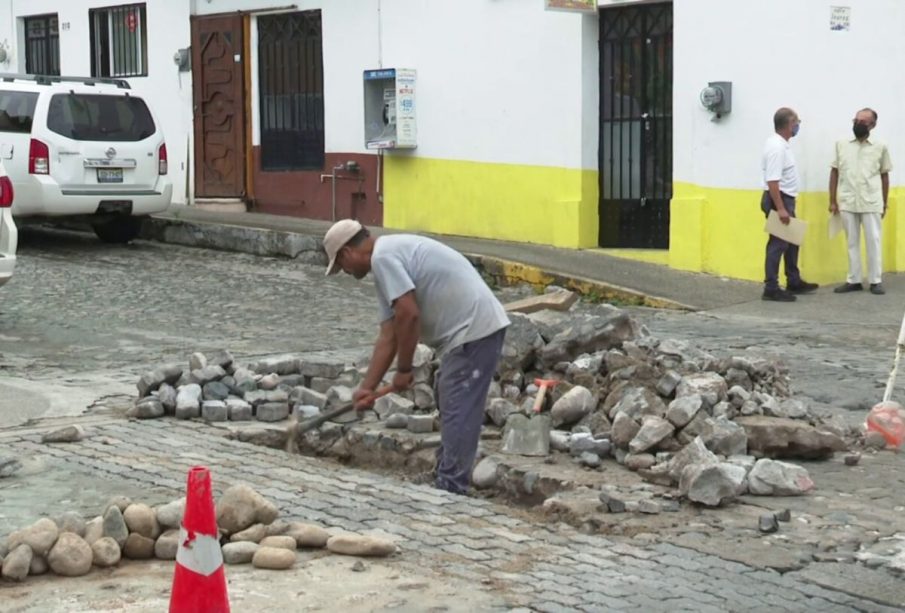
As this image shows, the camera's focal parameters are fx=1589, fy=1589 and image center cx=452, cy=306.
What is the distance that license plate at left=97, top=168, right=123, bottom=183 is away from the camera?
59.6 ft

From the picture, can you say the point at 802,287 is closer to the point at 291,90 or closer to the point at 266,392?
the point at 266,392

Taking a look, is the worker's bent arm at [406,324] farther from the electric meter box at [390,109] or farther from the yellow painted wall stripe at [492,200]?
the electric meter box at [390,109]

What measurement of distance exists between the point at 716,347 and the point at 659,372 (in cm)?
339

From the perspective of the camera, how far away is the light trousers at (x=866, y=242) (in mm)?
14852

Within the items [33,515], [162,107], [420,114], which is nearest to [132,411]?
[33,515]

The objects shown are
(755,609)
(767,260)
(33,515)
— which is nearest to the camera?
(755,609)

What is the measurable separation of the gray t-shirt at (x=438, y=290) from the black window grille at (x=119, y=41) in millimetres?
16459

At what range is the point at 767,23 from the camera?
15117 millimetres

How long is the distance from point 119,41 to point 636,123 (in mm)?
9876

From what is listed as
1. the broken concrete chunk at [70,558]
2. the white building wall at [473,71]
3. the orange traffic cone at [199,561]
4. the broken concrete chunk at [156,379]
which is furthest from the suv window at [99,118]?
the orange traffic cone at [199,561]

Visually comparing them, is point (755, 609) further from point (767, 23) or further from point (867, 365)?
point (767, 23)

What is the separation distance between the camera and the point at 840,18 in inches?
592

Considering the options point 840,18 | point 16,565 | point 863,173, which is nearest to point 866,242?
point 863,173

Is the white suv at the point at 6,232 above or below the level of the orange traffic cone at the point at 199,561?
above
